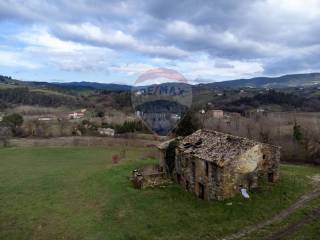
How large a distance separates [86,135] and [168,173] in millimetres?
54856

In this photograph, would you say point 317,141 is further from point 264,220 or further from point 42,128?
point 42,128

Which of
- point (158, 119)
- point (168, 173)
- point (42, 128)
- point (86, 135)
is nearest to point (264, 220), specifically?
point (168, 173)

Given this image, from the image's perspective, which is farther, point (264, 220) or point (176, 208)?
point (176, 208)

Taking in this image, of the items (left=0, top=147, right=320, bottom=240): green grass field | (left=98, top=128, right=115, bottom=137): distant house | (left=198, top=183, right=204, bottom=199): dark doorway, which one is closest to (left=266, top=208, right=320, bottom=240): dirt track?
(left=0, top=147, right=320, bottom=240): green grass field

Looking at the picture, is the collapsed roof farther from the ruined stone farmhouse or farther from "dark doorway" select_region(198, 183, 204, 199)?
"dark doorway" select_region(198, 183, 204, 199)

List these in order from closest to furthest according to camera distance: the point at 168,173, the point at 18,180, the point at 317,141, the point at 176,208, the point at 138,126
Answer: the point at 176,208
the point at 168,173
the point at 18,180
the point at 317,141
the point at 138,126

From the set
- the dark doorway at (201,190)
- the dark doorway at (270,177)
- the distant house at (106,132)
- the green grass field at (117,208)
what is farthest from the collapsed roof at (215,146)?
the distant house at (106,132)

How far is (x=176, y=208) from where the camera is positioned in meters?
28.3

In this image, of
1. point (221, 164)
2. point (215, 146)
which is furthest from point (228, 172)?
point (215, 146)

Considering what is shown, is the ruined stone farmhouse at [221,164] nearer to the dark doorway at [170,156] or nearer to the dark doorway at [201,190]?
the dark doorway at [201,190]

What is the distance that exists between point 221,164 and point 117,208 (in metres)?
8.61

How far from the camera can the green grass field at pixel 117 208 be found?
2472 centimetres

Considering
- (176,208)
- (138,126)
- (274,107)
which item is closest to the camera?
(176,208)

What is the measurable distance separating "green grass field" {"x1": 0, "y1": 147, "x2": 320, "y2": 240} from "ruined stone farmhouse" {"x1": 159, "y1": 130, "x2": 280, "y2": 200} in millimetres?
935
